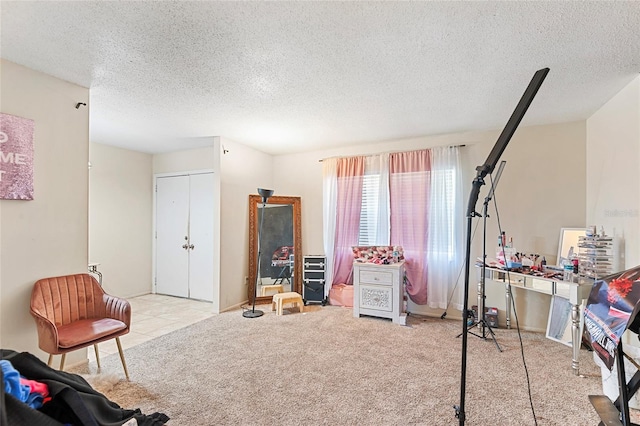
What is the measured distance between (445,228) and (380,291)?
118 cm

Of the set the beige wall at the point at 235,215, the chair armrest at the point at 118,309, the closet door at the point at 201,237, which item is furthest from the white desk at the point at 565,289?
the closet door at the point at 201,237

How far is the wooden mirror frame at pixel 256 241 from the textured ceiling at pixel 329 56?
164 cm

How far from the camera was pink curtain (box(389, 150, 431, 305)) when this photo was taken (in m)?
3.88

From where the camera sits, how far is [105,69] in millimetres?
2207

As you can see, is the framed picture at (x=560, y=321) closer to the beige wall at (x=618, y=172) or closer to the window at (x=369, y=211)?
the beige wall at (x=618, y=172)

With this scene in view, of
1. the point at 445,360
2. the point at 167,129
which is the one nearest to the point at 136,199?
the point at 167,129

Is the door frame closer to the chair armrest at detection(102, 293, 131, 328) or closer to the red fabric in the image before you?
the chair armrest at detection(102, 293, 131, 328)

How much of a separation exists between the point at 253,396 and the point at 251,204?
9.66 feet

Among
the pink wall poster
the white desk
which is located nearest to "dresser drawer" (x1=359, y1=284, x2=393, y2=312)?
the white desk

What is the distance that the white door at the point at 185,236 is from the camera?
185 inches

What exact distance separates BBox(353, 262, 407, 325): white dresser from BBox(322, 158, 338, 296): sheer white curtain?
700 millimetres

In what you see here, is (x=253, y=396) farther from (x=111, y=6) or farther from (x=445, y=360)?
(x=111, y=6)

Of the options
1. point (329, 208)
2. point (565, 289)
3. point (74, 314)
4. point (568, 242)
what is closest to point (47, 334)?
point (74, 314)

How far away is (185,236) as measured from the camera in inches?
191
